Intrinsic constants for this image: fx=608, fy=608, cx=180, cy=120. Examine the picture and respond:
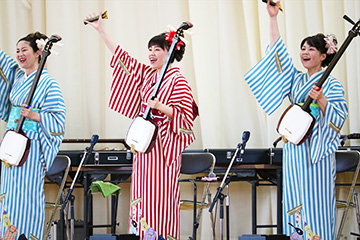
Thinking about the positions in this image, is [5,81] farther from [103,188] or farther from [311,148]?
[311,148]

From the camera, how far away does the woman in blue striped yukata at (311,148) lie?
3590mm

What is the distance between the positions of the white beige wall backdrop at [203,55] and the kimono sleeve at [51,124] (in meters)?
1.83

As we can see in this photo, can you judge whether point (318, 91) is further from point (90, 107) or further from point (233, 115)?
point (90, 107)

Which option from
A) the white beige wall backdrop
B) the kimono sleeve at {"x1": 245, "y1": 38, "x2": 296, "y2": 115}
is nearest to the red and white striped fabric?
the kimono sleeve at {"x1": 245, "y1": 38, "x2": 296, "y2": 115}

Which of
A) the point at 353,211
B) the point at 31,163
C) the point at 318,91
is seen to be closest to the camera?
the point at 318,91

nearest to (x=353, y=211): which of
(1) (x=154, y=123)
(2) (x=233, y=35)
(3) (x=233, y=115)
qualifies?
(3) (x=233, y=115)

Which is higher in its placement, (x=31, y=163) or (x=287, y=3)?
(x=287, y=3)

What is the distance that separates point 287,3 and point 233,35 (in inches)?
23.2

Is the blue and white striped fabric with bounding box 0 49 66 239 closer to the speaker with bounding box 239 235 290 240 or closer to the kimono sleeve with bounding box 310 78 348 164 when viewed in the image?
the speaker with bounding box 239 235 290 240

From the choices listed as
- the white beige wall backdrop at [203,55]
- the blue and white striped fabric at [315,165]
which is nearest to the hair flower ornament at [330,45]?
the blue and white striped fabric at [315,165]

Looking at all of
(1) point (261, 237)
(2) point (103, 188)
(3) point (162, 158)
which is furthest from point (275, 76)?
(2) point (103, 188)

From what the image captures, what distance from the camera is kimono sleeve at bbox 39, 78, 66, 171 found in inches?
152

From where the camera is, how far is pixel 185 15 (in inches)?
234

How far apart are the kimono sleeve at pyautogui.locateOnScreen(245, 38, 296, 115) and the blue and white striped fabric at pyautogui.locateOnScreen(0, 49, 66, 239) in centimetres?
132
